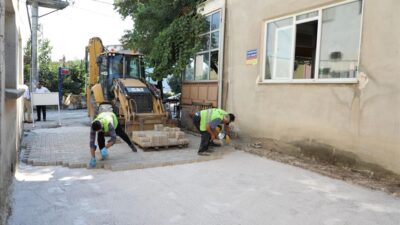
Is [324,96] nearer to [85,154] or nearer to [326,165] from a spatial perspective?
[326,165]

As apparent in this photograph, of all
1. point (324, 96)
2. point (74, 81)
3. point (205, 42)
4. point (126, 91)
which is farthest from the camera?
point (74, 81)

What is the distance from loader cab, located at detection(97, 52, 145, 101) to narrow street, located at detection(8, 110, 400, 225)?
4918mm

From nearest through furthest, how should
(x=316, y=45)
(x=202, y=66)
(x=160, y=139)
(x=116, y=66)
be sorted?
1. (x=316, y=45)
2. (x=160, y=139)
3. (x=116, y=66)
4. (x=202, y=66)

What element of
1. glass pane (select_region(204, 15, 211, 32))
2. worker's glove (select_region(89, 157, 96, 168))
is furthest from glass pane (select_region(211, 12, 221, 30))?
worker's glove (select_region(89, 157, 96, 168))

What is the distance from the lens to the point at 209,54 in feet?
35.3

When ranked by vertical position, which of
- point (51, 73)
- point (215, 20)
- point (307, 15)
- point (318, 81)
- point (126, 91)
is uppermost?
point (215, 20)

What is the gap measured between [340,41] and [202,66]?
5390 mm

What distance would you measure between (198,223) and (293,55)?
198 inches

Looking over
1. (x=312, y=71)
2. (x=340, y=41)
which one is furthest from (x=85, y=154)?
(x=340, y=41)

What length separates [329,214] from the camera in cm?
418

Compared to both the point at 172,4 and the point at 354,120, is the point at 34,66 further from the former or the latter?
the point at 354,120

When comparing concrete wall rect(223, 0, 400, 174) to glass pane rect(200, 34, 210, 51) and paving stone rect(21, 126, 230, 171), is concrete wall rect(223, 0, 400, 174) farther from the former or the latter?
paving stone rect(21, 126, 230, 171)

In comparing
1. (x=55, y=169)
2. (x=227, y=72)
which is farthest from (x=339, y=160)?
(x=55, y=169)

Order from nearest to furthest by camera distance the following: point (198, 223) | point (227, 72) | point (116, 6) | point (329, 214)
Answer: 1. point (198, 223)
2. point (329, 214)
3. point (227, 72)
4. point (116, 6)
